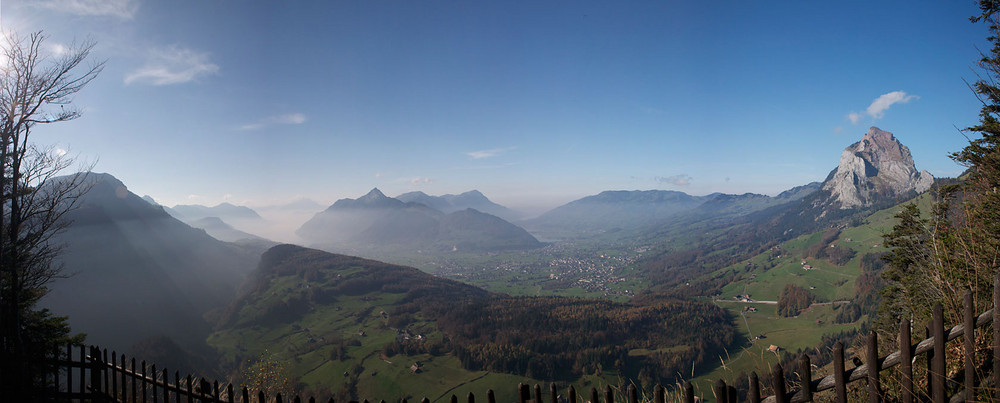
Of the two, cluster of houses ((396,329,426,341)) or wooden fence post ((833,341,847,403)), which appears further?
cluster of houses ((396,329,426,341))

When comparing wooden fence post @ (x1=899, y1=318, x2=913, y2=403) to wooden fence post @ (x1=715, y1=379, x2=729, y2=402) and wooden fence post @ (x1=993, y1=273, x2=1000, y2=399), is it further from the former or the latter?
wooden fence post @ (x1=715, y1=379, x2=729, y2=402)

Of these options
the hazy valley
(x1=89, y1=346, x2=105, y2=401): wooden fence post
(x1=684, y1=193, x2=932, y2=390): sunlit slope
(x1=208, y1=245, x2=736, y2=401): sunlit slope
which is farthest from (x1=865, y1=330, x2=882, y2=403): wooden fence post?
(x1=208, y1=245, x2=736, y2=401): sunlit slope

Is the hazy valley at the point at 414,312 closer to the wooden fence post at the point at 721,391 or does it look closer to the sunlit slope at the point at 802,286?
the sunlit slope at the point at 802,286

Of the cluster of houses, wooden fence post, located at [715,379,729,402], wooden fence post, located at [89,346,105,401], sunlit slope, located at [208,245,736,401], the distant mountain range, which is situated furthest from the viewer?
the distant mountain range

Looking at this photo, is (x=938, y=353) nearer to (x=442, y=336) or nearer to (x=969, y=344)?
(x=969, y=344)

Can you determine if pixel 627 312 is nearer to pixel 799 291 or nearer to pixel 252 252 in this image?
pixel 799 291

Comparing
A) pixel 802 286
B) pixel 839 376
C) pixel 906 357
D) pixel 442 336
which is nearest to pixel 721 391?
pixel 839 376

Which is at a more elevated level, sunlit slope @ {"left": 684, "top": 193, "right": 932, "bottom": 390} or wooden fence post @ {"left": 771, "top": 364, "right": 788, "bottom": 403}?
wooden fence post @ {"left": 771, "top": 364, "right": 788, "bottom": 403}
